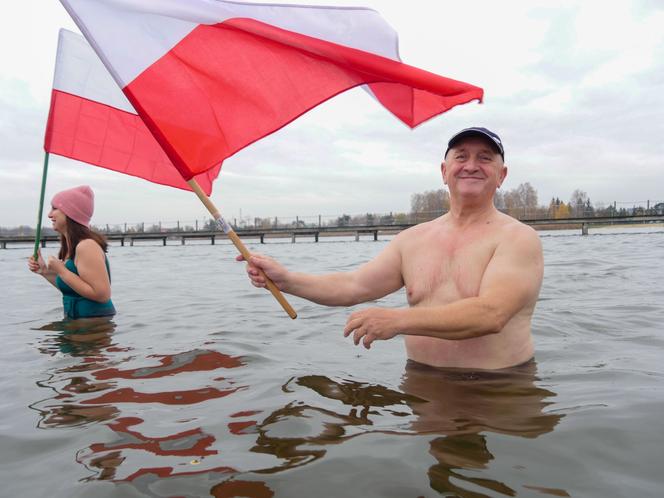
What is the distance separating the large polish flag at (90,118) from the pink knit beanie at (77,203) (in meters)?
0.58

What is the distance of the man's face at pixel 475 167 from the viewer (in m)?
3.82

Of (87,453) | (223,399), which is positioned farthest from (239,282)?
(87,453)

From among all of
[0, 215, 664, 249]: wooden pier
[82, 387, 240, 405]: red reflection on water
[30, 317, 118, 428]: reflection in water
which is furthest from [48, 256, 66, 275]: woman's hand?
[0, 215, 664, 249]: wooden pier

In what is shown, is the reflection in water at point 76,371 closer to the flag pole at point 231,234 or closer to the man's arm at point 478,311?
the flag pole at point 231,234

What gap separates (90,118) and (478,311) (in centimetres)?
453

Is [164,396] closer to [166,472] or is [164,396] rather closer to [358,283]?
[166,472]

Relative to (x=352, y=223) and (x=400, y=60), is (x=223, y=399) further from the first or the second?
(x=352, y=223)

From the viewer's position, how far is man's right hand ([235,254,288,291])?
3.91 meters

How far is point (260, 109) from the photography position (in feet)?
12.7

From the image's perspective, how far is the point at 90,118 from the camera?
18.7 feet

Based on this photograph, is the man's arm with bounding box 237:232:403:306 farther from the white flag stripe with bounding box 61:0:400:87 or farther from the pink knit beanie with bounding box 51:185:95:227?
the pink knit beanie with bounding box 51:185:95:227

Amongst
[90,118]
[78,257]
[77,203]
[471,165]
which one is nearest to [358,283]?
[471,165]

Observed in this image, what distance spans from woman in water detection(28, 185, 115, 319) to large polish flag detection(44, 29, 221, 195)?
2.29 feet

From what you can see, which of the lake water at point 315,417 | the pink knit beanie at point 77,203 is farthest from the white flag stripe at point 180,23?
the pink knit beanie at point 77,203
